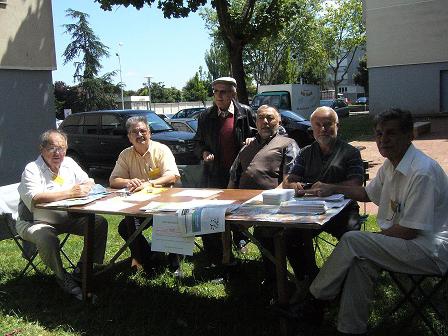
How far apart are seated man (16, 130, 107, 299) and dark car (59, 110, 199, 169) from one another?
6.19 meters

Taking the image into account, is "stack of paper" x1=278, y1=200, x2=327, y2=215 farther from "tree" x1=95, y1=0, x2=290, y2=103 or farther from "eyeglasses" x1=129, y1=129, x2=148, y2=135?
"tree" x1=95, y1=0, x2=290, y2=103

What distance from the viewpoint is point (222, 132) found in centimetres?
468

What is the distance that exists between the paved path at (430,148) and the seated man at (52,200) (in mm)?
6434

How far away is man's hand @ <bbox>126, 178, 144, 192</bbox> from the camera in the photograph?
4168mm

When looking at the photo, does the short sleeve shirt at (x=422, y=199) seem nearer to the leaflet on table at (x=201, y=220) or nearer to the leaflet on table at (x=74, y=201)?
the leaflet on table at (x=201, y=220)

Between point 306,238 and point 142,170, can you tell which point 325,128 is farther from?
point 142,170

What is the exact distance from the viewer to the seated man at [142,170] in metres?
4.41

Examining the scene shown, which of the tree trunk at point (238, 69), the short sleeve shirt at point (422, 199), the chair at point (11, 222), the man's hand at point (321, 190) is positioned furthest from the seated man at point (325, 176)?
the tree trunk at point (238, 69)

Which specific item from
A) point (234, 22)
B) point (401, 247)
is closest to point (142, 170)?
point (401, 247)

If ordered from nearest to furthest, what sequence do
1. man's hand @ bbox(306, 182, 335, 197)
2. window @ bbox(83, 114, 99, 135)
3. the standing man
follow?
1. man's hand @ bbox(306, 182, 335, 197)
2. the standing man
3. window @ bbox(83, 114, 99, 135)

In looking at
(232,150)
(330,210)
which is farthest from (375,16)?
(330,210)

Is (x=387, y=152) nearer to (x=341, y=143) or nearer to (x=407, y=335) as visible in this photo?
(x=341, y=143)

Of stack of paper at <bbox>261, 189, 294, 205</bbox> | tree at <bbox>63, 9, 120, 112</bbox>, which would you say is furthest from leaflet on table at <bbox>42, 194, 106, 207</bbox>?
tree at <bbox>63, 9, 120, 112</bbox>

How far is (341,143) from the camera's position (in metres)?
3.69
